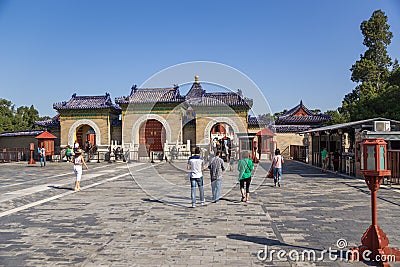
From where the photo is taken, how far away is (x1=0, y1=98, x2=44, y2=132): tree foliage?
39934 mm

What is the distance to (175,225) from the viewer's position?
24.9 feet

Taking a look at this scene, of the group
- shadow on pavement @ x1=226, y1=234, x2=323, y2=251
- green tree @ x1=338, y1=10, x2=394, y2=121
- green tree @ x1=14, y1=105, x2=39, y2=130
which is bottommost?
shadow on pavement @ x1=226, y1=234, x2=323, y2=251

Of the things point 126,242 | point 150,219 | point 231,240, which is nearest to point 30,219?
point 150,219

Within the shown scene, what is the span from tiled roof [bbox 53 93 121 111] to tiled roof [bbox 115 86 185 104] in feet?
3.38

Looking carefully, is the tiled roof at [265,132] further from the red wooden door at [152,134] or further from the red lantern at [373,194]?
the red lantern at [373,194]

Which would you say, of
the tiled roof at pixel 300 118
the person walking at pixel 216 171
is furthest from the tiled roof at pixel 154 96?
the person walking at pixel 216 171

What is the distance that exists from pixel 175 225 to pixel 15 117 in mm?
39176

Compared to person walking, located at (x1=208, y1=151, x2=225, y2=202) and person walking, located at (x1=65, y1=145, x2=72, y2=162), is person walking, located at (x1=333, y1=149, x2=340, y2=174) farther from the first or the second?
person walking, located at (x1=65, y1=145, x2=72, y2=162)

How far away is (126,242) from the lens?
639 centimetres

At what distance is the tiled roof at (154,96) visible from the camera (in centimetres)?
3122

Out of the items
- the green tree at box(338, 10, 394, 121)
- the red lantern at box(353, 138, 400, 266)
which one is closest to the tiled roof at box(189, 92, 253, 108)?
the green tree at box(338, 10, 394, 121)

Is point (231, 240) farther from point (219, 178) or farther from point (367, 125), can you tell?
point (367, 125)

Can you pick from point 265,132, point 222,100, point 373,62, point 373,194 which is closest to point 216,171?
point 373,194

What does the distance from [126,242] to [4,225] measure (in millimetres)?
2847
